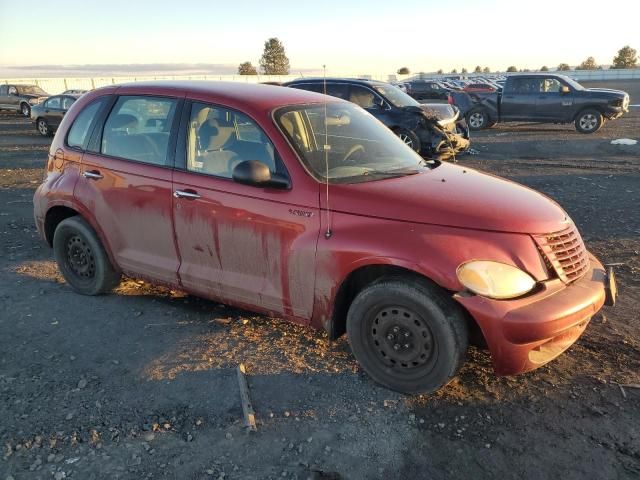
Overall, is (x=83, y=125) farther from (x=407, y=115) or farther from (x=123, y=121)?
(x=407, y=115)

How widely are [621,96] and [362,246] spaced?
55.7 ft

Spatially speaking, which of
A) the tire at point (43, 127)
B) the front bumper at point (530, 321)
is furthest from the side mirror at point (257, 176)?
the tire at point (43, 127)

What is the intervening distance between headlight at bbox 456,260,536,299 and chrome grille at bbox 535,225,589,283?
0.26 m

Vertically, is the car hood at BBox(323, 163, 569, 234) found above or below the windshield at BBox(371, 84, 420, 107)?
below

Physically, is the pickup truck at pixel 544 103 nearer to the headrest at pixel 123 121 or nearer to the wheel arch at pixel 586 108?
the wheel arch at pixel 586 108

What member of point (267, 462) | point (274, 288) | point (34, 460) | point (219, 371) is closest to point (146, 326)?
point (219, 371)

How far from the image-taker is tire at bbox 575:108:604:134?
16.8 metres

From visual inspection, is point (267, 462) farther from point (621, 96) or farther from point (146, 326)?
point (621, 96)

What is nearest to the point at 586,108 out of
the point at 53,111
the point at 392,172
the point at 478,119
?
the point at 478,119

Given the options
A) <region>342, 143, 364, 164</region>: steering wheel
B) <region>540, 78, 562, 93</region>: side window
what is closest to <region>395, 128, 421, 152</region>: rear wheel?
<region>342, 143, 364, 164</region>: steering wheel

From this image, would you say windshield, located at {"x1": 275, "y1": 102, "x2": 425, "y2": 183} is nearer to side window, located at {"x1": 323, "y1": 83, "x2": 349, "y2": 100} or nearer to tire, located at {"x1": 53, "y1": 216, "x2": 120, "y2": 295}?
tire, located at {"x1": 53, "y1": 216, "x2": 120, "y2": 295}

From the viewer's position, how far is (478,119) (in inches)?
746

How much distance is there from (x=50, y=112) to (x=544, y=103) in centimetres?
1693

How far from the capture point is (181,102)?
13.5 ft
